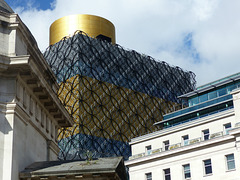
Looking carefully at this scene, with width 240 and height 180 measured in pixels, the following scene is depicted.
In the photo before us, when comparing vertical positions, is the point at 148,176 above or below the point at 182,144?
below

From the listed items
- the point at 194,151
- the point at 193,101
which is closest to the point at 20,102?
the point at 194,151

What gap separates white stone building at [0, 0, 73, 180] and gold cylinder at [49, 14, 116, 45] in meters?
84.6

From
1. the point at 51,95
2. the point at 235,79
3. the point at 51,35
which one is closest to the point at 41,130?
the point at 51,95

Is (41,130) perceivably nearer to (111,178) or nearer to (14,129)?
(14,129)

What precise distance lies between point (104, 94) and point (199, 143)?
1918 inches

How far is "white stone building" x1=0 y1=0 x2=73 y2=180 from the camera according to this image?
29.4 m

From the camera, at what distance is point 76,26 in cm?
12031

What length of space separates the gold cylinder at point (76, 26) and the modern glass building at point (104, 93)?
2784 millimetres

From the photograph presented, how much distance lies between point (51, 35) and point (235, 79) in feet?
192

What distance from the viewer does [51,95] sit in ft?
115

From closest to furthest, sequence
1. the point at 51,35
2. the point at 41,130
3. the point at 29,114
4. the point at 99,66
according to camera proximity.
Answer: the point at 29,114, the point at 41,130, the point at 99,66, the point at 51,35

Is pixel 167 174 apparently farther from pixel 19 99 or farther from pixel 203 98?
pixel 19 99

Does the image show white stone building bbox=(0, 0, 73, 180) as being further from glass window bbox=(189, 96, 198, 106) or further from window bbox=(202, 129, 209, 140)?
glass window bbox=(189, 96, 198, 106)

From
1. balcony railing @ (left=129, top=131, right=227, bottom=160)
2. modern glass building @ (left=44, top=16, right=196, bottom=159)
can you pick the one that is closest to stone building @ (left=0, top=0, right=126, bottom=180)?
balcony railing @ (left=129, top=131, right=227, bottom=160)
